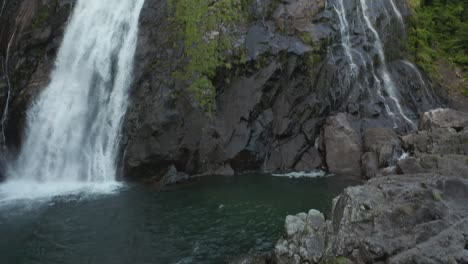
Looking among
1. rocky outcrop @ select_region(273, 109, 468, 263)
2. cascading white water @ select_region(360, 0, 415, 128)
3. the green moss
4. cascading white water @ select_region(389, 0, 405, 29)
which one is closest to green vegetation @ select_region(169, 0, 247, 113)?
cascading white water @ select_region(360, 0, 415, 128)

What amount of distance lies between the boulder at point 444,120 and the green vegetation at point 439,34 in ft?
20.2

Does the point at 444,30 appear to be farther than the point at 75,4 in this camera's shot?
Yes


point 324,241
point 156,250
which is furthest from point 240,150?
point 324,241

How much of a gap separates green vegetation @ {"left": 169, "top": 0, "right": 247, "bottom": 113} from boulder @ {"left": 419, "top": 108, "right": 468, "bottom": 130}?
28.3 feet

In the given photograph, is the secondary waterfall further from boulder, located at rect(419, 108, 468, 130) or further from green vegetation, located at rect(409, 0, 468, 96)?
green vegetation, located at rect(409, 0, 468, 96)

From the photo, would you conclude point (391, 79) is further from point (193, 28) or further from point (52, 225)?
point (52, 225)

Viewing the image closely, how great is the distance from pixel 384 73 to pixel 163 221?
1453 cm

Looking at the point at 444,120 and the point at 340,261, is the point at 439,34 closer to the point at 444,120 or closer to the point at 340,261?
the point at 444,120

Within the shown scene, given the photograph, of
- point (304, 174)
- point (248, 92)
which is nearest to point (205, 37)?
point (248, 92)

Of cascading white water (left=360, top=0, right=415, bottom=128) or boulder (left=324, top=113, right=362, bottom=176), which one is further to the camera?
cascading white water (left=360, top=0, right=415, bottom=128)

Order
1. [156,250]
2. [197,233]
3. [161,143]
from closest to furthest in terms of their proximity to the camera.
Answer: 1. [156,250]
2. [197,233]
3. [161,143]

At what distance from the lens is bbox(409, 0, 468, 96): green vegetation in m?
24.6

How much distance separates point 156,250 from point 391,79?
16.1 metres

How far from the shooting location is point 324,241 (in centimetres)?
943
